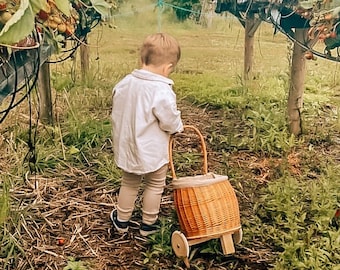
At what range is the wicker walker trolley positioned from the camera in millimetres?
2209

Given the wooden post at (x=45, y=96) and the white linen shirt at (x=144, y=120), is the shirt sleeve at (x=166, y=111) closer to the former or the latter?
the white linen shirt at (x=144, y=120)

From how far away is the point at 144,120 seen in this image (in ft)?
7.41

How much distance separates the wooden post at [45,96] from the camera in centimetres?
359

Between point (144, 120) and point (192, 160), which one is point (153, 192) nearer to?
point (144, 120)

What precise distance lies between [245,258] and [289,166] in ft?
3.12

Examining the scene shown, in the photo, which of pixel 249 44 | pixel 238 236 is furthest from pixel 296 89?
pixel 238 236

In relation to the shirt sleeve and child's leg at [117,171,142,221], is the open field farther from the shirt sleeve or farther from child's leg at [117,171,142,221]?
the shirt sleeve

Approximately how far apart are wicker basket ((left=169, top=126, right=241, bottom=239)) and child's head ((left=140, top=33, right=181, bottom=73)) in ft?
1.64

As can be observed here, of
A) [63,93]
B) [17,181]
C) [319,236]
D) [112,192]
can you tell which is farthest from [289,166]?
[63,93]

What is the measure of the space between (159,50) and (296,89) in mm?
1472

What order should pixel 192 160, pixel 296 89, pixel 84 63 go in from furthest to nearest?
pixel 84 63
pixel 296 89
pixel 192 160

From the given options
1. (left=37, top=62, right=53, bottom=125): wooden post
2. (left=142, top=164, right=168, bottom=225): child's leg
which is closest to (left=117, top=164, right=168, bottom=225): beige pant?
(left=142, top=164, right=168, bottom=225): child's leg

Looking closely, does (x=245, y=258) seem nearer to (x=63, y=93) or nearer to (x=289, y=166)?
(x=289, y=166)

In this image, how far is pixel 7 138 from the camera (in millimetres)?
3277
